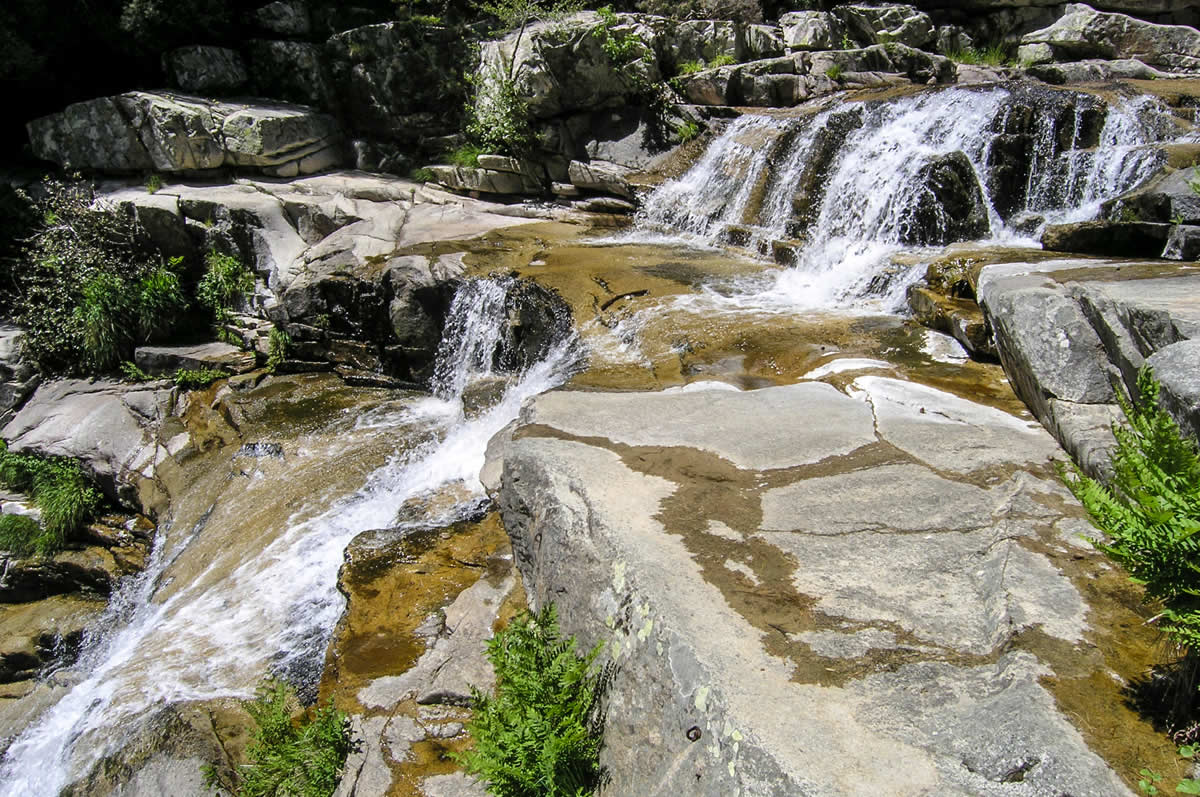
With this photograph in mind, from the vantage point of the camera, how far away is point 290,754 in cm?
365

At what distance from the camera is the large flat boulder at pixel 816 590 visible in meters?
2.32

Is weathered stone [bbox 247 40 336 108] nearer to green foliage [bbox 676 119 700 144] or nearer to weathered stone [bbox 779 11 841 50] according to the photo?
green foliage [bbox 676 119 700 144]

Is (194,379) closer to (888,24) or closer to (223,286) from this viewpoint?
(223,286)

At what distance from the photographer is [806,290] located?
852cm

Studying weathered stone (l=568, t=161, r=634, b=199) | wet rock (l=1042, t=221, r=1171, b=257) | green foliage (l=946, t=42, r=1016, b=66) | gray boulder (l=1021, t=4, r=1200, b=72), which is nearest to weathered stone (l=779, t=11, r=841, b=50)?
green foliage (l=946, t=42, r=1016, b=66)

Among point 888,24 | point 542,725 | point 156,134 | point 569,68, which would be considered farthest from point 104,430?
point 888,24

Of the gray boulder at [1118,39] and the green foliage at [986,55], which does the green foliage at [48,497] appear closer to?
the green foliage at [986,55]

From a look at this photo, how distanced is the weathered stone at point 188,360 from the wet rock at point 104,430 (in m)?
0.40

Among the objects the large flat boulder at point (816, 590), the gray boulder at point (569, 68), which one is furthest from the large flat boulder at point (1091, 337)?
the gray boulder at point (569, 68)

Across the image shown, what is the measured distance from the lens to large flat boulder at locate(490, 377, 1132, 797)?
232 cm

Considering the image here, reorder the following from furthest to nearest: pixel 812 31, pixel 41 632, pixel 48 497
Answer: pixel 812 31 → pixel 48 497 → pixel 41 632

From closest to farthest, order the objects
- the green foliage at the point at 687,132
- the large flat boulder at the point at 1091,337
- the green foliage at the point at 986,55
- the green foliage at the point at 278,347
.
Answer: the large flat boulder at the point at 1091,337 < the green foliage at the point at 278,347 < the green foliage at the point at 687,132 < the green foliage at the point at 986,55

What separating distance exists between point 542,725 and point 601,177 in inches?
441

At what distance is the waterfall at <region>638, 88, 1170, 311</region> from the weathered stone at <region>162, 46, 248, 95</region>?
909 centimetres
